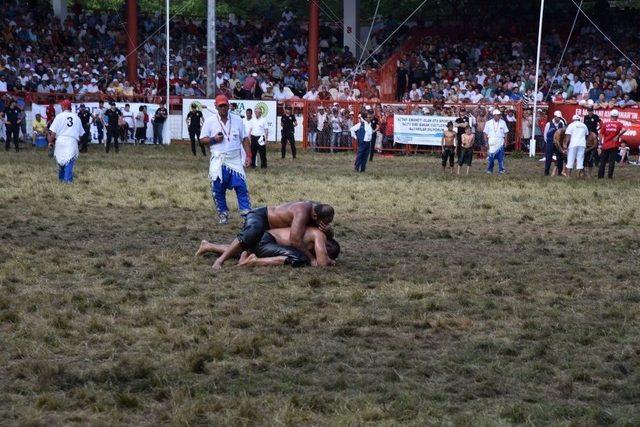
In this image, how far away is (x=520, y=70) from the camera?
39625mm

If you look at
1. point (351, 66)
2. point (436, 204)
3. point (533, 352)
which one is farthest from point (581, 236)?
point (351, 66)

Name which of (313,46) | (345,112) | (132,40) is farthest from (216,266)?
(313,46)

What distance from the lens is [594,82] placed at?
120ft

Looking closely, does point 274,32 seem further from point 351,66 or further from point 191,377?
point 191,377

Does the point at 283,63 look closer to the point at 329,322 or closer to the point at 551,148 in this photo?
the point at 551,148

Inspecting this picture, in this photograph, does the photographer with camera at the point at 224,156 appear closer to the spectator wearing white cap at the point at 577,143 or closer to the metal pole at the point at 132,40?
the spectator wearing white cap at the point at 577,143

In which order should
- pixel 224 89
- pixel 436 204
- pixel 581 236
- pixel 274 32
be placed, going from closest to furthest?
pixel 581 236 < pixel 436 204 < pixel 224 89 < pixel 274 32

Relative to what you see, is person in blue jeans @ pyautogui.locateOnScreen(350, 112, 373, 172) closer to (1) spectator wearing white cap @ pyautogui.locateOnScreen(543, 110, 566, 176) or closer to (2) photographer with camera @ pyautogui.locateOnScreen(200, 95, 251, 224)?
(1) spectator wearing white cap @ pyautogui.locateOnScreen(543, 110, 566, 176)

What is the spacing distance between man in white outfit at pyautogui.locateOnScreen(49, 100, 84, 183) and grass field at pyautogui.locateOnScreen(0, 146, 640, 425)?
413 centimetres

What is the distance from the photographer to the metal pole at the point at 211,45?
1383 inches

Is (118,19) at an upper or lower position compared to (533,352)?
upper

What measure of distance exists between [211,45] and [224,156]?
21.5 m

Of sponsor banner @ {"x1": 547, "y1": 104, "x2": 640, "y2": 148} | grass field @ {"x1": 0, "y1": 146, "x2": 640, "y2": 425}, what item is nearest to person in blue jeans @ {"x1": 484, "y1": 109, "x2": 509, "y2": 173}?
sponsor banner @ {"x1": 547, "y1": 104, "x2": 640, "y2": 148}

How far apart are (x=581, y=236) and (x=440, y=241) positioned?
7.20 feet
